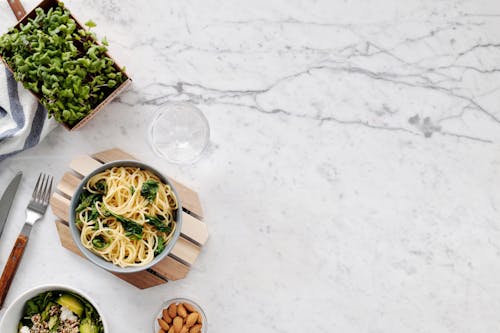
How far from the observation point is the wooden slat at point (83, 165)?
5.99ft

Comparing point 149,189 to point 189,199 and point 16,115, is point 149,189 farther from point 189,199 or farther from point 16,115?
point 16,115

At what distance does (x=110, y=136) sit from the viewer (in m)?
1.87

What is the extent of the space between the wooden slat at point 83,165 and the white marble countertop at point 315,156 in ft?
0.20

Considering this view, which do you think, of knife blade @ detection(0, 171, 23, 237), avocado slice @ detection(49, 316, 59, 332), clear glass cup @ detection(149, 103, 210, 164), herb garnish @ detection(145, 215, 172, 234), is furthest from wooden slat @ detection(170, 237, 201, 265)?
knife blade @ detection(0, 171, 23, 237)

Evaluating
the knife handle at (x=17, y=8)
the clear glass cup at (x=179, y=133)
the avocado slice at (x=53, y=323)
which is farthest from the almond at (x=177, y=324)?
the knife handle at (x=17, y=8)

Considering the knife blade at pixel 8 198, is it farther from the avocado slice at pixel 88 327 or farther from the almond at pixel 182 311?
the almond at pixel 182 311

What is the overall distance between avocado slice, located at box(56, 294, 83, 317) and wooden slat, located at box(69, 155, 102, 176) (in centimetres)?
36

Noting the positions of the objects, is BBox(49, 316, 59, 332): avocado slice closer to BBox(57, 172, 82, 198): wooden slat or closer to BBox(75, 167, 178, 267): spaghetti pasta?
BBox(75, 167, 178, 267): spaghetti pasta

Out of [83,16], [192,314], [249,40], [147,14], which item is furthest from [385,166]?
[83,16]

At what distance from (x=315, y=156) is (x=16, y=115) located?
0.87 meters

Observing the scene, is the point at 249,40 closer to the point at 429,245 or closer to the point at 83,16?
the point at 83,16

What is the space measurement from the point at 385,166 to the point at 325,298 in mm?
436

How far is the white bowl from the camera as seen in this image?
172 centimetres

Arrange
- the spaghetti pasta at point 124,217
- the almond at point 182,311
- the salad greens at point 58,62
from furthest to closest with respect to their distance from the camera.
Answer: the almond at point 182,311, the spaghetti pasta at point 124,217, the salad greens at point 58,62
